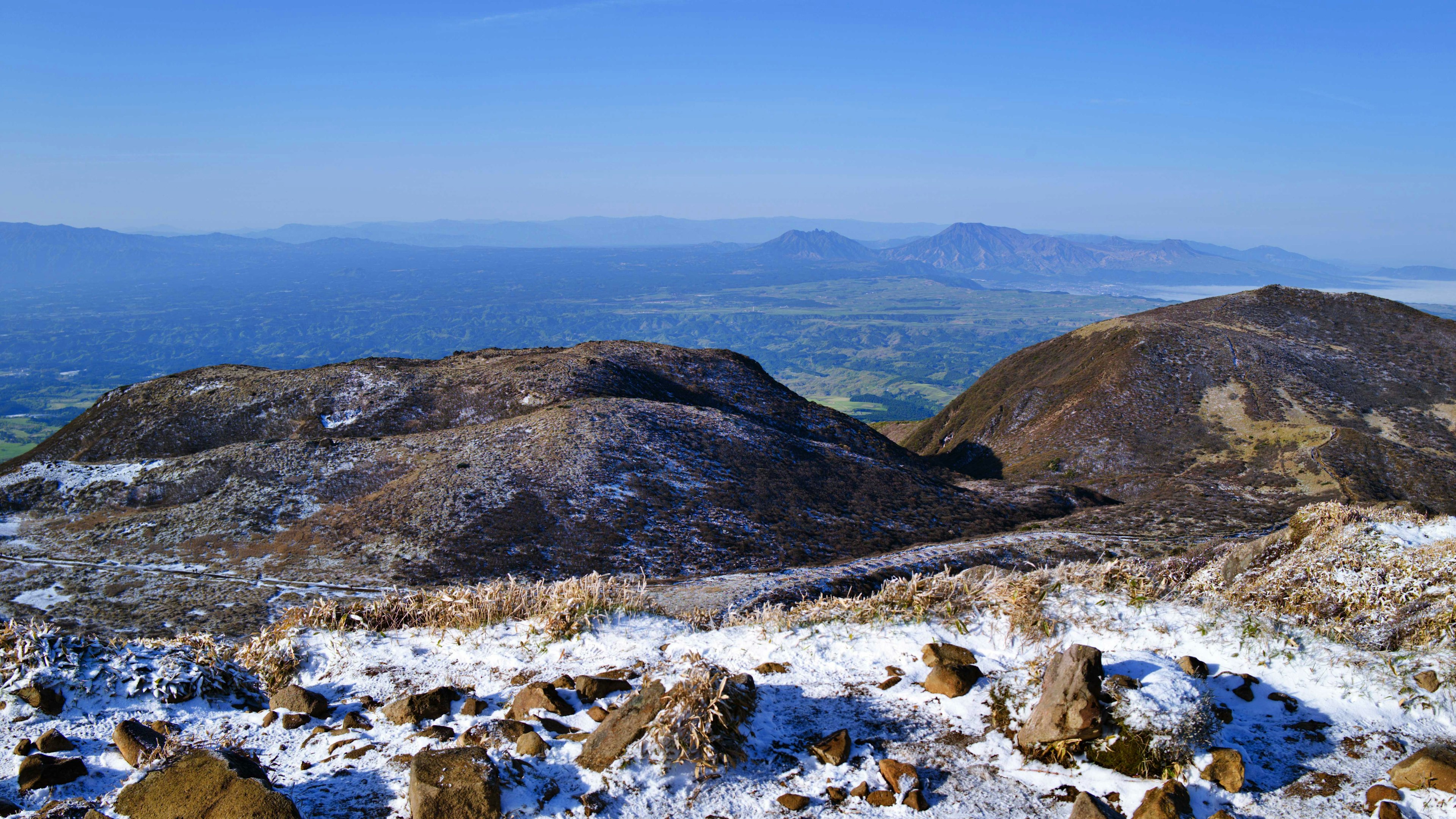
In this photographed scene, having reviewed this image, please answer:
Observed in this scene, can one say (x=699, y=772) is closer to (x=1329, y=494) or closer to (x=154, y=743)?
(x=154, y=743)

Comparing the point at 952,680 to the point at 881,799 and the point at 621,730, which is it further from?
the point at 621,730

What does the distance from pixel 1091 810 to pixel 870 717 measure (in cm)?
165

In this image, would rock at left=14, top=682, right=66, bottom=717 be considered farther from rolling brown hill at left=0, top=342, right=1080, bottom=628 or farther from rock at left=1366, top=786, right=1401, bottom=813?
rolling brown hill at left=0, top=342, right=1080, bottom=628

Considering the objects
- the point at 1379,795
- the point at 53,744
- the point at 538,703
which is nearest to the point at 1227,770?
the point at 1379,795

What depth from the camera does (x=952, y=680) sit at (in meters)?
5.97

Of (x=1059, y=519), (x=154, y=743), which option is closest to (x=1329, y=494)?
(x=1059, y=519)

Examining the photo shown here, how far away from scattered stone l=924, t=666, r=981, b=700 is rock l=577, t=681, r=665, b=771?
7.15ft

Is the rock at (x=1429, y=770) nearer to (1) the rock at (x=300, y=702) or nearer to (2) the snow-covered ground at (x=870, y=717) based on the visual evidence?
(2) the snow-covered ground at (x=870, y=717)

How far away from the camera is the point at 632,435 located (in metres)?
29.5

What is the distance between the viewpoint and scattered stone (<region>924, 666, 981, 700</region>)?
5938mm

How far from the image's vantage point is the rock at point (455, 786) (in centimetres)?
464

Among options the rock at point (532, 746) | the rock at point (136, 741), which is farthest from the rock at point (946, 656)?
the rock at point (136, 741)

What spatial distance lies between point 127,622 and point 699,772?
1698 cm

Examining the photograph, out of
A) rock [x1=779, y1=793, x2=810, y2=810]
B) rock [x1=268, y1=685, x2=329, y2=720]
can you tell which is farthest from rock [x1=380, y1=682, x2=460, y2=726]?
rock [x1=779, y1=793, x2=810, y2=810]
